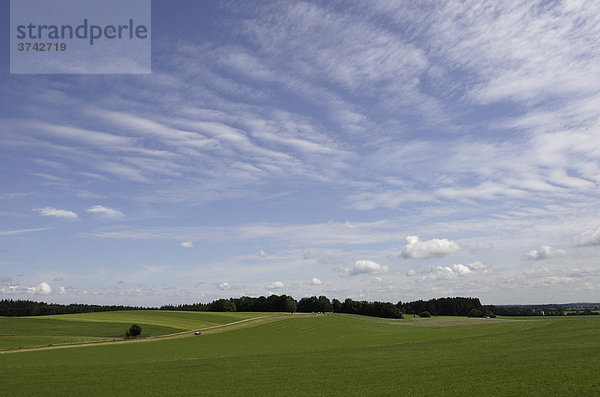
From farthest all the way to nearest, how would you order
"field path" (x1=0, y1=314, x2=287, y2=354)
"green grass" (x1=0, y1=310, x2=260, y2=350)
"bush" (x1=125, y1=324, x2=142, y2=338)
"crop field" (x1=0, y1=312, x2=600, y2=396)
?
"bush" (x1=125, y1=324, x2=142, y2=338) < "green grass" (x1=0, y1=310, x2=260, y2=350) < "field path" (x1=0, y1=314, x2=287, y2=354) < "crop field" (x1=0, y1=312, x2=600, y2=396)

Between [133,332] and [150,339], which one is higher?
[133,332]

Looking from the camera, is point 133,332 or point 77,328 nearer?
point 133,332

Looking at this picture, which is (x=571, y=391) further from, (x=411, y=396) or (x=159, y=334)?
(x=159, y=334)

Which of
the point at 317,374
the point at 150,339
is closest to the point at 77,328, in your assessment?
the point at 150,339

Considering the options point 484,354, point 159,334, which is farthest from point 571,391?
point 159,334

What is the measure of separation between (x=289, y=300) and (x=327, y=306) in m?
16.1

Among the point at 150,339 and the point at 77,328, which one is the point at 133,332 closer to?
the point at 150,339

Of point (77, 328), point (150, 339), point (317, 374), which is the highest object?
point (317, 374)

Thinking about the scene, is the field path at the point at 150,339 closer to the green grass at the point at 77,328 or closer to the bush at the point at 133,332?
the green grass at the point at 77,328

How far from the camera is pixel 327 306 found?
16462 centimetres

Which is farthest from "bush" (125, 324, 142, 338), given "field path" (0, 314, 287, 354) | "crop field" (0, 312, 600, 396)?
"crop field" (0, 312, 600, 396)

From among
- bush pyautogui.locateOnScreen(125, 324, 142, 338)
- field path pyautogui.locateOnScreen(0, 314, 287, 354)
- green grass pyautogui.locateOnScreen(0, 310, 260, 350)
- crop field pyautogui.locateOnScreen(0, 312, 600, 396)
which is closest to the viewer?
crop field pyautogui.locateOnScreen(0, 312, 600, 396)

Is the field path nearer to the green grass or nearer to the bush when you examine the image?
the green grass

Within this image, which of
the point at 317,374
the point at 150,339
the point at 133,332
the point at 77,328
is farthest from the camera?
the point at 77,328
